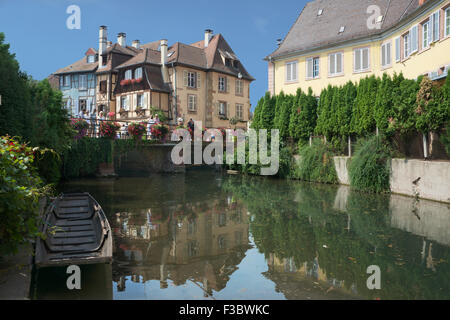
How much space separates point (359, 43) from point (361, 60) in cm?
110

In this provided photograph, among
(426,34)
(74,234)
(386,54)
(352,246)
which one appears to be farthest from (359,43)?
(74,234)

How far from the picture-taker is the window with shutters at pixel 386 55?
23.3 metres

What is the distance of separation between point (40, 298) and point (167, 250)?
9.89 feet

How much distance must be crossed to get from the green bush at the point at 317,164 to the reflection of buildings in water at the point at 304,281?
1441 centimetres

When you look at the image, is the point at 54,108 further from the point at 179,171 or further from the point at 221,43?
the point at 221,43

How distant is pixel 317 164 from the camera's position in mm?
21922

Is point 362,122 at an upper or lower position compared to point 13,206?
upper

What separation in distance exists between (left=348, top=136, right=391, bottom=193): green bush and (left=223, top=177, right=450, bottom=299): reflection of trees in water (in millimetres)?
1993

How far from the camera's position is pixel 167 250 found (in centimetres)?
803

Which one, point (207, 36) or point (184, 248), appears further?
point (207, 36)

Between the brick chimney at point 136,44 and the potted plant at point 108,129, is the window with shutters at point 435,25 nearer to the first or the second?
the potted plant at point 108,129

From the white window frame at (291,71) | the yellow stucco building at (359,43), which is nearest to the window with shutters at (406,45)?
the yellow stucco building at (359,43)

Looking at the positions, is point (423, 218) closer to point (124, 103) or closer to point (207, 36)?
point (124, 103)
